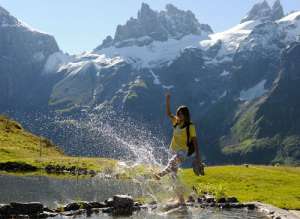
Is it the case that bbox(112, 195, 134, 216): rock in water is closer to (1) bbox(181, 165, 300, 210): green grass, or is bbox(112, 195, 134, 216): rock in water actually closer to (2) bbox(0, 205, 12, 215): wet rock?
(1) bbox(181, 165, 300, 210): green grass

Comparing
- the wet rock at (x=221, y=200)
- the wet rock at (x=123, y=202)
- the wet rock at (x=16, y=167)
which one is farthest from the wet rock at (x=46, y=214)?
the wet rock at (x=16, y=167)

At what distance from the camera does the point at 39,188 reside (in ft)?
179

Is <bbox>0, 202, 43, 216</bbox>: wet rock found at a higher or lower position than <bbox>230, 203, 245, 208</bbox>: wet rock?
higher

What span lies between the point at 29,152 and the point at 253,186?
6423cm

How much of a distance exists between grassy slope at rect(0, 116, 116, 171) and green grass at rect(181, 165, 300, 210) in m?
34.9

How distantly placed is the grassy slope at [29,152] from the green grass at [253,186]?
34857 millimetres

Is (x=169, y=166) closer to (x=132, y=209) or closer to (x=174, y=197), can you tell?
(x=174, y=197)

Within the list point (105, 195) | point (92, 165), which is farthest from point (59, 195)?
point (92, 165)

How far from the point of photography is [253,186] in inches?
2237

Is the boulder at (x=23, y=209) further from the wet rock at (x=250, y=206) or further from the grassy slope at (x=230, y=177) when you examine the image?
the wet rock at (x=250, y=206)

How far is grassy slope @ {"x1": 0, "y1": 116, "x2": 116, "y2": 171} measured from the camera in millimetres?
96625

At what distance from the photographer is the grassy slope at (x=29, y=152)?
317 ft

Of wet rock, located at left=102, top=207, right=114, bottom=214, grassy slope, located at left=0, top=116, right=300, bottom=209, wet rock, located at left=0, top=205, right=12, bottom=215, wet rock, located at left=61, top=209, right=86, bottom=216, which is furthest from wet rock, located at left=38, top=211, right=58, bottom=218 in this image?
grassy slope, located at left=0, top=116, right=300, bottom=209

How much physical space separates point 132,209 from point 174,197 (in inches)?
308
